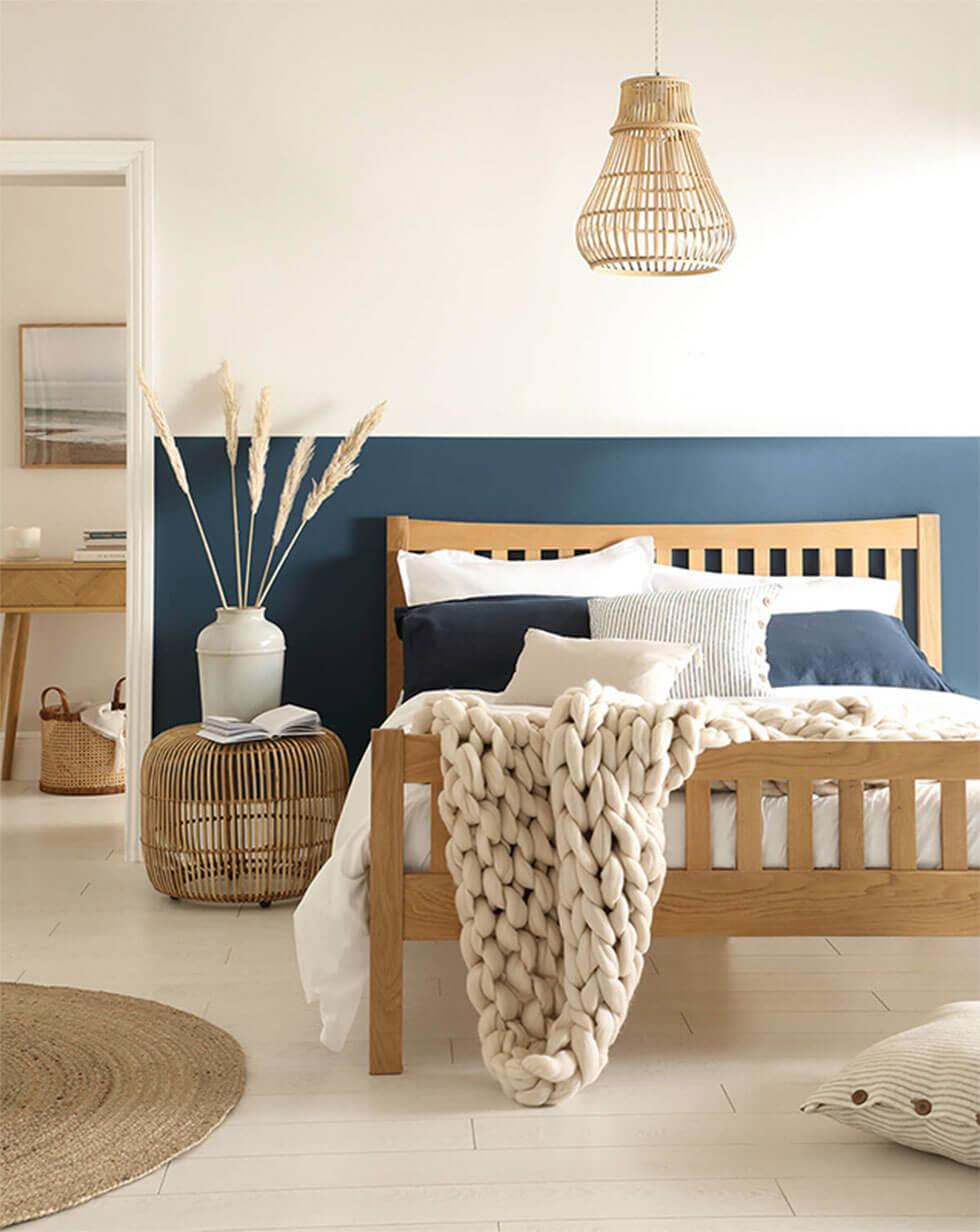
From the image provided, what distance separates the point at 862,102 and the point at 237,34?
191 cm

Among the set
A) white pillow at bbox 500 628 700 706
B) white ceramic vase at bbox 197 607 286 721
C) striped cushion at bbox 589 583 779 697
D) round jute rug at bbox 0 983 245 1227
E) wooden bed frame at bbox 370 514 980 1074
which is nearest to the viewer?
round jute rug at bbox 0 983 245 1227

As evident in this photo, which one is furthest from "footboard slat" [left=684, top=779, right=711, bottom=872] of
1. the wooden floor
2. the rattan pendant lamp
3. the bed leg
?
the rattan pendant lamp

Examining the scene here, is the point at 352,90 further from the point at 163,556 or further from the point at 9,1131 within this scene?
the point at 9,1131

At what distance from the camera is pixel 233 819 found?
12.5 ft

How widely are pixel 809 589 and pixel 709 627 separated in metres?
0.71

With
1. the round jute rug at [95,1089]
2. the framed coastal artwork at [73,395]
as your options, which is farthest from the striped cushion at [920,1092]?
the framed coastal artwork at [73,395]

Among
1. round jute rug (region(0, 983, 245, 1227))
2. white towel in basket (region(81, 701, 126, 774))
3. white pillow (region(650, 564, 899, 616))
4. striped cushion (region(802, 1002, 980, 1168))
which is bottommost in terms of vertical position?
round jute rug (region(0, 983, 245, 1227))

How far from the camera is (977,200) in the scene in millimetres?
4395

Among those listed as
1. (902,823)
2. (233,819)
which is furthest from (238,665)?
(902,823)

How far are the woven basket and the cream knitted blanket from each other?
3134 mm

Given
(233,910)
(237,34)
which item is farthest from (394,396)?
(233,910)

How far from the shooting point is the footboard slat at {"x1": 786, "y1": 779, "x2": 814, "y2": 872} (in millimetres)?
2602

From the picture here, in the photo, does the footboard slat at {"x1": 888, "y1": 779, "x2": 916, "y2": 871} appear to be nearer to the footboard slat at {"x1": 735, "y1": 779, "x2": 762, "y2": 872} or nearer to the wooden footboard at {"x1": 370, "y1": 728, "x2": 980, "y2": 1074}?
the wooden footboard at {"x1": 370, "y1": 728, "x2": 980, "y2": 1074}

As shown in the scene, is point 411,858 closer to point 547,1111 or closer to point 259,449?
point 547,1111
